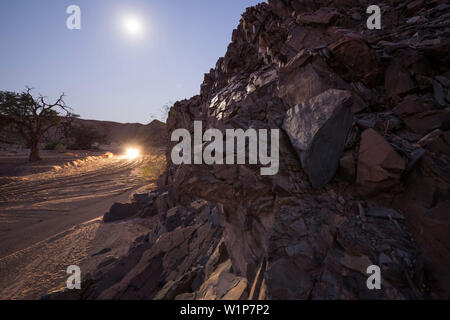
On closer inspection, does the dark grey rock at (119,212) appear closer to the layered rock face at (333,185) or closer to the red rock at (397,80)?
the layered rock face at (333,185)

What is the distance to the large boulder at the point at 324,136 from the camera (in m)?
2.68

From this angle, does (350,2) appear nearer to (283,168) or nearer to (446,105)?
→ (446,105)

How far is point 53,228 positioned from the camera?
6.53 meters

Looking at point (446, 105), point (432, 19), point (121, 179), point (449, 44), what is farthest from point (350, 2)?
point (121, 179)

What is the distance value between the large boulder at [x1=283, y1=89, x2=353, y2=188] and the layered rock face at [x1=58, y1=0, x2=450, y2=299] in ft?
0.05

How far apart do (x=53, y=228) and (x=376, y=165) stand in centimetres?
980

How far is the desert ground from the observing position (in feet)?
14.1

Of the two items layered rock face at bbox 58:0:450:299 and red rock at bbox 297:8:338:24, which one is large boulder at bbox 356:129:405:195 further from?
red rock at bbox 297:8:338:24

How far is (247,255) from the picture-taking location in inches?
110

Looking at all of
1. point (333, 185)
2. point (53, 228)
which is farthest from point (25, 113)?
point (333, 185)

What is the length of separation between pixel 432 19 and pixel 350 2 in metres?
2.42

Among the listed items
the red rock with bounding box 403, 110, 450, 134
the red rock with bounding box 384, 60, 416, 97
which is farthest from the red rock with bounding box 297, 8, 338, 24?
the red rock with bounding box 403, 110, 450, 134

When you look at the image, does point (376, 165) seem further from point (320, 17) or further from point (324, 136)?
point (320, 17)

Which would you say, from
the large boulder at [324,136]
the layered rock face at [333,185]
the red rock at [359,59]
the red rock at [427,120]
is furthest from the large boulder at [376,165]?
the red rock at [359,59]
